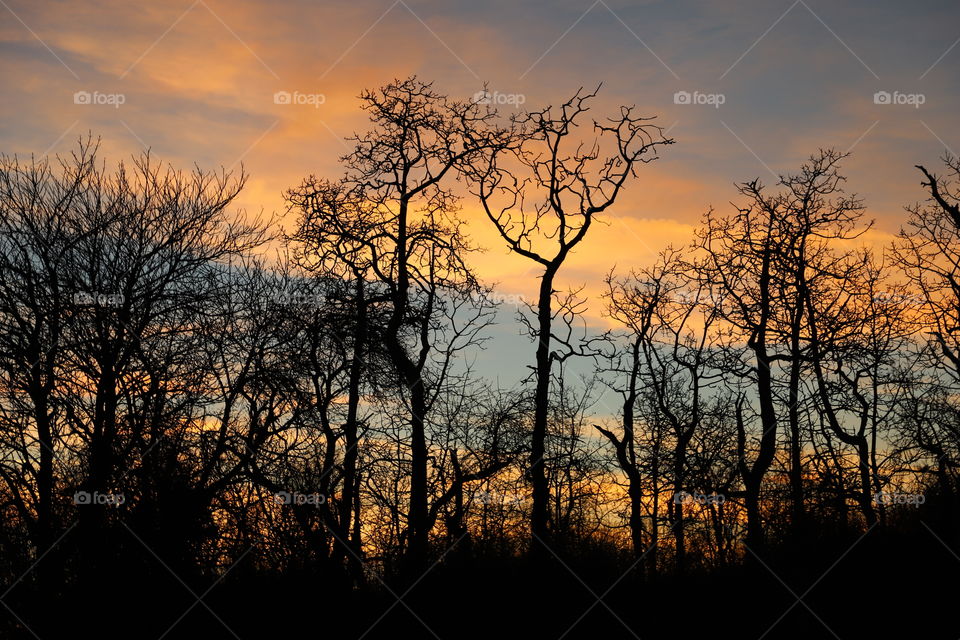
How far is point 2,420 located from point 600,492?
28.9 m

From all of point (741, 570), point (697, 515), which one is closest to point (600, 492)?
point (697, 515)

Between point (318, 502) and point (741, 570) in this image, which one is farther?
point (318, 502)

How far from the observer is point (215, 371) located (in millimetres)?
25406

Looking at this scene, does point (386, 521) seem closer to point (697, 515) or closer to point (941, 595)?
point (697, 515)
